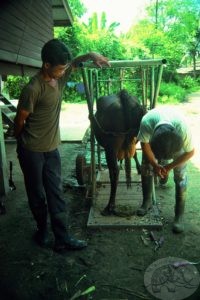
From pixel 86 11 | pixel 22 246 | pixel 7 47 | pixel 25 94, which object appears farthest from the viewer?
pixel 86 11

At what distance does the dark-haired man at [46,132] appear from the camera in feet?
10.7

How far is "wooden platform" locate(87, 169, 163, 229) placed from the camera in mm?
4375

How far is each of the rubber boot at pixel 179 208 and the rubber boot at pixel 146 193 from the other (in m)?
0.43

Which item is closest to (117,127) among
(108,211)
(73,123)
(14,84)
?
(108,211)

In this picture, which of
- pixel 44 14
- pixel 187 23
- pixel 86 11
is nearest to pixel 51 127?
pixel 44 14

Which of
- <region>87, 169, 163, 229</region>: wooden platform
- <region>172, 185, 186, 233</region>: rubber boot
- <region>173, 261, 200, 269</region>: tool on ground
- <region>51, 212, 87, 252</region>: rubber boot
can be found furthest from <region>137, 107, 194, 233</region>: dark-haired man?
<region>51, 212, 87, 252</region>: rubber boot

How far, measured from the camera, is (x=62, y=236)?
385 centimetres

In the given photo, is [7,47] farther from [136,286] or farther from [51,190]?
[136,286]

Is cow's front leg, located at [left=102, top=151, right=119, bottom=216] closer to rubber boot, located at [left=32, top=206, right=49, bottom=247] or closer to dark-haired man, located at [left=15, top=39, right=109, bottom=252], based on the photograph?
dark-haired man, located at [left=15, top=39, right=109, bottom=252]

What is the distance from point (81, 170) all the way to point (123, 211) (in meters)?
1.26

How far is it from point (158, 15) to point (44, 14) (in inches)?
966

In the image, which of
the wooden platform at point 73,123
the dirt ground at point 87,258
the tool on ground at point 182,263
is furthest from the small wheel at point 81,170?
the wooden platform at point 73,123

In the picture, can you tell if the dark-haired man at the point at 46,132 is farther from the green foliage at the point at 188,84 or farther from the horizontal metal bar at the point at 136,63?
the green foliage at the point at 188,84

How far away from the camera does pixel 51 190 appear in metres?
3.70
